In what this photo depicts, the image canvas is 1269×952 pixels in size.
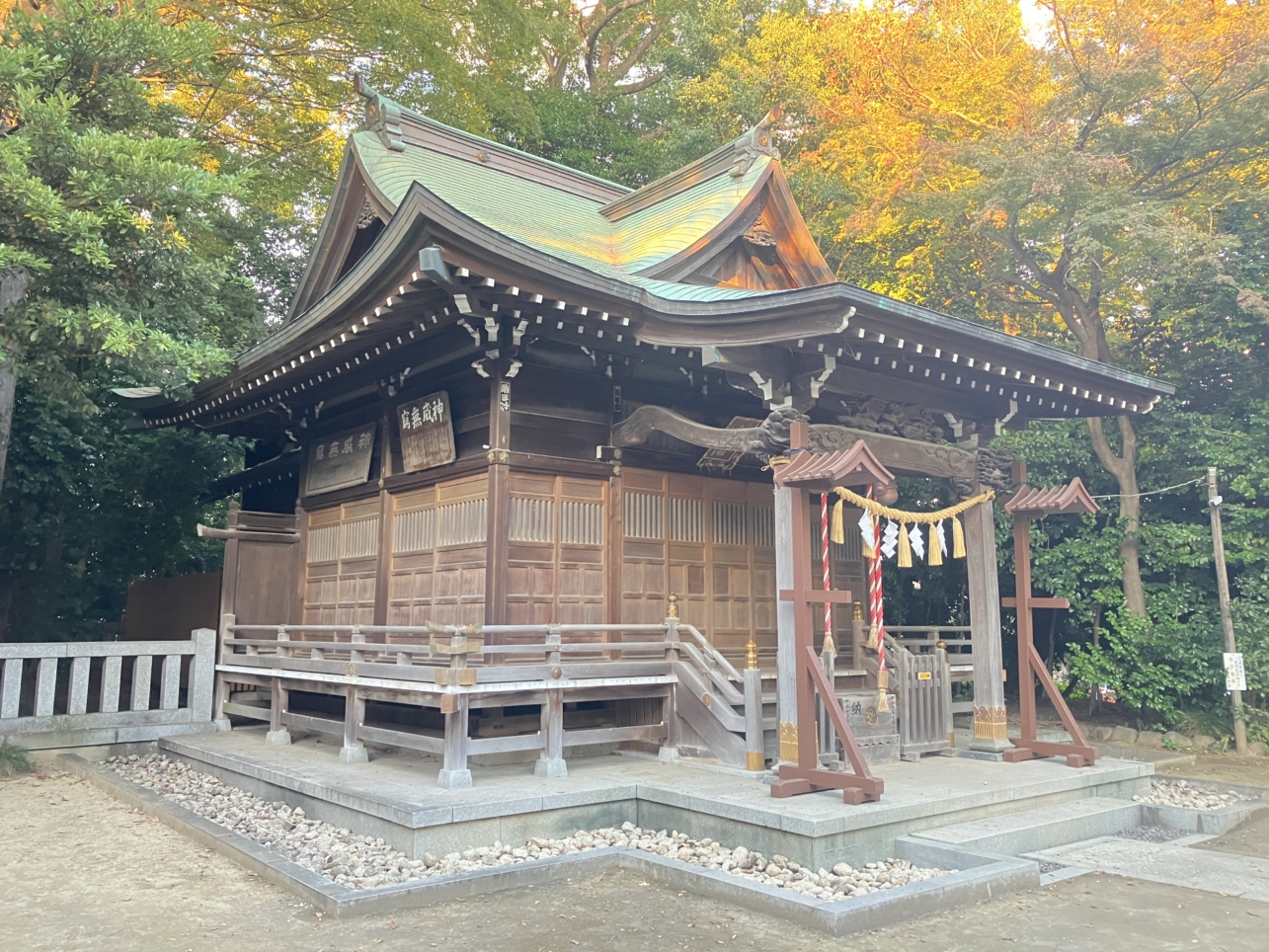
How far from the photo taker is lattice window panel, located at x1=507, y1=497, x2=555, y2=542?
941 cm

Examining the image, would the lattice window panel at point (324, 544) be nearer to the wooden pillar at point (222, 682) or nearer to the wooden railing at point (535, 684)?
the wooden pillar at point (222, 682)

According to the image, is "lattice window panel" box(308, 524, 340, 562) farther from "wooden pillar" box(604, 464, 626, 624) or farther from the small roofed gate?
the small roofed gate

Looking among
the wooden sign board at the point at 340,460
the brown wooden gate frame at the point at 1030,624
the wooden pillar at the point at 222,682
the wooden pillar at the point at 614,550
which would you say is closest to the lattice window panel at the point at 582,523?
the wooden pillar at the point at 614,550

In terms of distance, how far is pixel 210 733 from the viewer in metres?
11.7

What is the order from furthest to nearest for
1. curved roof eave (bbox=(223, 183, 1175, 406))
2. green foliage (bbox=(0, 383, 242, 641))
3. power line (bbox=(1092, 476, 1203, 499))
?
green foliage (bbox=(0, 383, 242, 641)) → power line (bbox=(1092, 476, 1203, 499)) → curved roof eave (bbox=(223, 183, 1175, 406))

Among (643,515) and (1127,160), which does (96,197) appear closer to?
(643,515)

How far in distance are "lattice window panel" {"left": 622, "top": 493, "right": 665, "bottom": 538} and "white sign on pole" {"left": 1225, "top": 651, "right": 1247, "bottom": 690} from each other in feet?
27.1

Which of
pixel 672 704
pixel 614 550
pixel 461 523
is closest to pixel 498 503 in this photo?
pixel 461 523

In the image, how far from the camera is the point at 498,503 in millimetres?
9219

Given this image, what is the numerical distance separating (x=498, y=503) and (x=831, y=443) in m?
3.31

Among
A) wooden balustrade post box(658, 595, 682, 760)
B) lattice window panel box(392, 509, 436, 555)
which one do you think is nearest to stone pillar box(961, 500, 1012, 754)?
wooden balustrade post box(658, 595, 682, 760)

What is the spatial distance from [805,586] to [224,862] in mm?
4939

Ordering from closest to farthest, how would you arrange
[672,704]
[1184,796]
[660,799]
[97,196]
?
1. [660,799]
2. [97,196]
3. [672,704]
4. [1184,796]

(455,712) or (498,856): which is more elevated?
(455,712)
